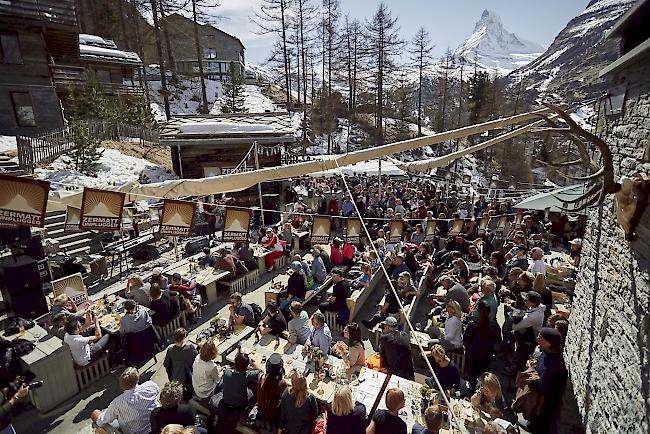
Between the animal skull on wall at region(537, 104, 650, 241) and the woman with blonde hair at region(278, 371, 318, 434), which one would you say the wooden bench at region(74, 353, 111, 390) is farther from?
the animal skull on wall at region(537, 104, 650, 241)

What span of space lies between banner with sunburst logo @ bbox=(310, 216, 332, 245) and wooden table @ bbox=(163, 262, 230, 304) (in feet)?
8.10

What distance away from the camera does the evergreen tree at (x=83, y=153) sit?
51.2 feet

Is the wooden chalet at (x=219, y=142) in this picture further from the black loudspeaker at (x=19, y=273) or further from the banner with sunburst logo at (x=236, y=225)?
the black loudspeaker at (x=19, y=273)

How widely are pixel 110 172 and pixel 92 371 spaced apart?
13681 millimetres

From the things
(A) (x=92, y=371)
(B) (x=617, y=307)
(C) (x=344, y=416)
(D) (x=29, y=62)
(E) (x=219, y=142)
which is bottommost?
(A) (x=92, y=371)

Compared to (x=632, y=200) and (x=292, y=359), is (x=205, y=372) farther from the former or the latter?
(x=632, y=200)

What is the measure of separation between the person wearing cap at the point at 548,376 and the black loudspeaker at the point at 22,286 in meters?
8.66

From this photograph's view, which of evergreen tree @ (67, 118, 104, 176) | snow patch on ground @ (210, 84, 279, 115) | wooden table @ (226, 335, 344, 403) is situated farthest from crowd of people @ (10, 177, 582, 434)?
snow patch on ground @ (210, 84, 279, 115)

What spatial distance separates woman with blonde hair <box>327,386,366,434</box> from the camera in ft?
12.7

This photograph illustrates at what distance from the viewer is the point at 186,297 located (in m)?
7.75

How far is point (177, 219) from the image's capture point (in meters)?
6.68

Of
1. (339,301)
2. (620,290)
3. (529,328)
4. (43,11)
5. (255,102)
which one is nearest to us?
(620,290)

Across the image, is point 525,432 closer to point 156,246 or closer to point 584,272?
point 584,272

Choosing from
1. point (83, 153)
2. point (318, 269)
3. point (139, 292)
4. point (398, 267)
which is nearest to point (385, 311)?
point (398, 267)
